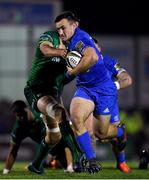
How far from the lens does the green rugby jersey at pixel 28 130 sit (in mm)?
12102

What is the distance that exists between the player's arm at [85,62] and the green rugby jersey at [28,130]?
6.01 feet

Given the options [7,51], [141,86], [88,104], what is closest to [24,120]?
[88,104]

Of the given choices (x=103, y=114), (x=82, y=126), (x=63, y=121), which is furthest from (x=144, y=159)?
(x=82, y=126)

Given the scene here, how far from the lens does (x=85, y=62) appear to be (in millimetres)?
10273

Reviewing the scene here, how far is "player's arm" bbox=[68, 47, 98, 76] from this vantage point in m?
10.2

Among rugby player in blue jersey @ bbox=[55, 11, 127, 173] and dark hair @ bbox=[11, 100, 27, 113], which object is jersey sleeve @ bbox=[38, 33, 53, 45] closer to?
rugby player in blue jersey @ bbox=[55, 11, 127, 173]

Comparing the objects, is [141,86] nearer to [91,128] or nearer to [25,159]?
[25,159]

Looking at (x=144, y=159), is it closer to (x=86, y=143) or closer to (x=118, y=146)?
(x=118, y=146)

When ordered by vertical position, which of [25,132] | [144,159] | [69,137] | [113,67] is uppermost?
[113,67]

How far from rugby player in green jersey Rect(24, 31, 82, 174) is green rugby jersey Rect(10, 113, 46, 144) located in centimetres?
107

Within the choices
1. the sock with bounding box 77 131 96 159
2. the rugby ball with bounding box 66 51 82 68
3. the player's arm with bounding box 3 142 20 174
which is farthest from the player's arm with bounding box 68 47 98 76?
the player's arm with bounding box 3 142 20 174

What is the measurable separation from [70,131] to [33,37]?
756 inches

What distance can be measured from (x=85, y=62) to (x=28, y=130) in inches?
91.9

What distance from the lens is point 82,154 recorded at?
1034 centimetres
